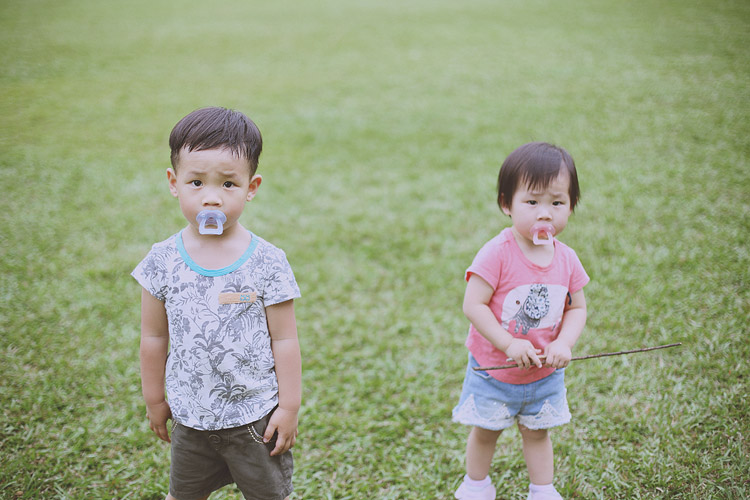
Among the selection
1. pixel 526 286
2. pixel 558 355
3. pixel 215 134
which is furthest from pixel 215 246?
pixel 558 355

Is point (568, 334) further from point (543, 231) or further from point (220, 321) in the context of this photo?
point (220, 321)

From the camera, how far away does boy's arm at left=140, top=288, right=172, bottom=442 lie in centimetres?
172

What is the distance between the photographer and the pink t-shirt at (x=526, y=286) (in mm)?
1960

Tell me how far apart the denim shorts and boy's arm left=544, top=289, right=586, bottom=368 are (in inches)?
8.1

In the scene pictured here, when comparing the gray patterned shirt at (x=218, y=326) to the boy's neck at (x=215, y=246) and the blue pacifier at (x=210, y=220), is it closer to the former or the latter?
the boy's neck at (x=215, y=246)

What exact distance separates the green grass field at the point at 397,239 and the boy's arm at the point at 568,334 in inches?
35.5

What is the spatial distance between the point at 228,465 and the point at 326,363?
152 cm

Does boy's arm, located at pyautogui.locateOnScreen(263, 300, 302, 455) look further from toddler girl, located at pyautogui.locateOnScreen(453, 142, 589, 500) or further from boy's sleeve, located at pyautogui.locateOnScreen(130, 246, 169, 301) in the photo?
toddler girl, located at pyautogui.locateOnScreen(453, 142, 589, 500)

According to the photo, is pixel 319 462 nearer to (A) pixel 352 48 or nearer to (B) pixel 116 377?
(B) pixel 116 377

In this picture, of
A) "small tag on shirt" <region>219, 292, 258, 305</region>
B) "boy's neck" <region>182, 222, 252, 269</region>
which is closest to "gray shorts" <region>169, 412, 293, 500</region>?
"small tag on shirt" <region>219, 292, 258, 305</region>

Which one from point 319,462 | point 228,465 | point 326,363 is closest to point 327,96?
point 326,363

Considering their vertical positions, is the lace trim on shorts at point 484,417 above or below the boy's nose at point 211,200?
below

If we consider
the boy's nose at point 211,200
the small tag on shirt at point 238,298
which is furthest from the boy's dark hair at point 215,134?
the small tag on shirt at point 238,298

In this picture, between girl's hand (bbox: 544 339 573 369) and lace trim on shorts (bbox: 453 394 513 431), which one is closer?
girl's hand (bbox: 544 339 573 369)
